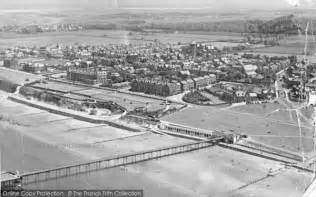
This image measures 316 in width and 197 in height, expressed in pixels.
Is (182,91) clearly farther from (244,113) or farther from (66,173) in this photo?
(66,173)

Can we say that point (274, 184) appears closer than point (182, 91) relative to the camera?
Yes

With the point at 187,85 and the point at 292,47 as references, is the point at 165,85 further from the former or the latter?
the point at 292,47

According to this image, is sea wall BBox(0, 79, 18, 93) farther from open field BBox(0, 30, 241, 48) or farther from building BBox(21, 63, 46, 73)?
open field BBox(0, 30, 241, 48)

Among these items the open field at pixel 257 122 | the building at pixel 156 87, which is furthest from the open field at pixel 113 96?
the open field at pixel 257 122

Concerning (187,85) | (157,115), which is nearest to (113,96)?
(187,85)

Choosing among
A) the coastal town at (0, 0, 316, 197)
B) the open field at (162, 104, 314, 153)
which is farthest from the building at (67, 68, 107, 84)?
the open field at (162, 104, 314, 153)

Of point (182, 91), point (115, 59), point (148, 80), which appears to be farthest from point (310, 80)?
point (115, 59)
